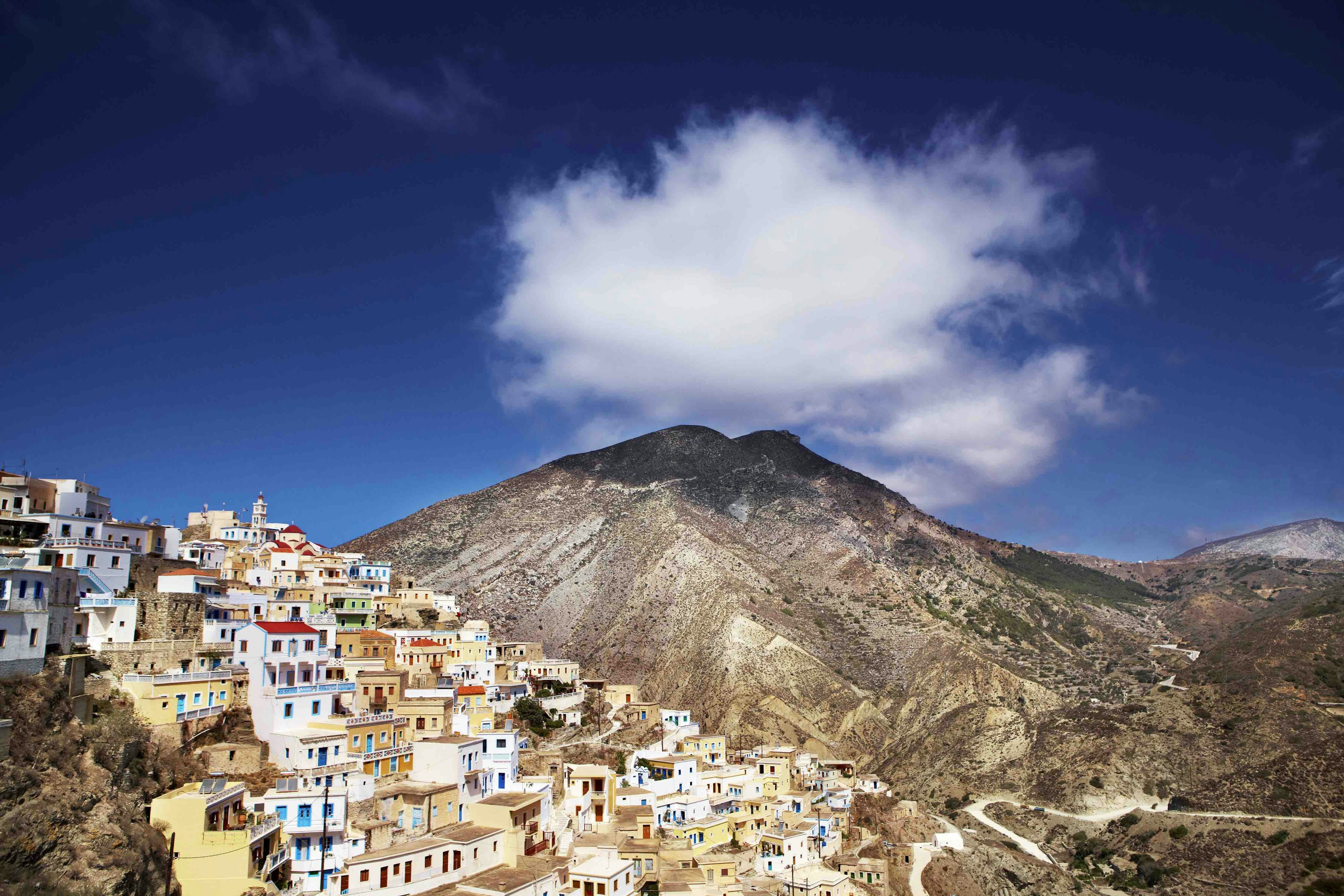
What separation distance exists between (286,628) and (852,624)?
7667cm

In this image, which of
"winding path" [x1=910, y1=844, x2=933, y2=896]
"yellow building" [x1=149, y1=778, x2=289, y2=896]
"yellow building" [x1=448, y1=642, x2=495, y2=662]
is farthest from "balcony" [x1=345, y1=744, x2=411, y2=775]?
"winding path" [x1=910, y1=844, x2=933, y2=896]

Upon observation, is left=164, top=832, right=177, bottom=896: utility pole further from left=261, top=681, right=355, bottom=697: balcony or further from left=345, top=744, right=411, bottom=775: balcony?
left=261, top=681, right=355, bottom=697: balcony

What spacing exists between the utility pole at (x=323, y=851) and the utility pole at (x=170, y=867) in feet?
11.6

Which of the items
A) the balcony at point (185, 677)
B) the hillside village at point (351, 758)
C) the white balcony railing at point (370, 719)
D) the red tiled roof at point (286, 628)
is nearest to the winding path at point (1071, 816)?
the hillside village at point (351, 758)

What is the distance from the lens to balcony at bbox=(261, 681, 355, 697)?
31031mm

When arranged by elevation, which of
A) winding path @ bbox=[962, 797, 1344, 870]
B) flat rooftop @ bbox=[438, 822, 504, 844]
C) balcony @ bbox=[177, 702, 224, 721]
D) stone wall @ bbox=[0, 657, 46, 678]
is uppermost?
stone wall @ bbox=[0, 657, 46, 678]

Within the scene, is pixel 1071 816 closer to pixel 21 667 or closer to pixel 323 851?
pixel 323 851

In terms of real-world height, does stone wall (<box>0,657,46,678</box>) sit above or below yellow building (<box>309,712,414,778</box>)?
above

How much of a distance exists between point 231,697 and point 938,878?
39776 millimetres

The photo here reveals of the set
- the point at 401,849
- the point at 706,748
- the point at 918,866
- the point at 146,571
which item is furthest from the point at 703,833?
the point at 146,571

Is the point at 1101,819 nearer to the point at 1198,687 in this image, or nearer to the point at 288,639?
the point at 1198,687

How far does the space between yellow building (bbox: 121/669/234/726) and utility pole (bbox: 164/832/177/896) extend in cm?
575

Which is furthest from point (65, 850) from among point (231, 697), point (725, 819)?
point (725, 819)

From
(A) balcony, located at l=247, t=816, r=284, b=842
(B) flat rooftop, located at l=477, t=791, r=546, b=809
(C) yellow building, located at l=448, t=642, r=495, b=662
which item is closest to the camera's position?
(A) balcony, located at l=247, t=816, r=284, b=842
